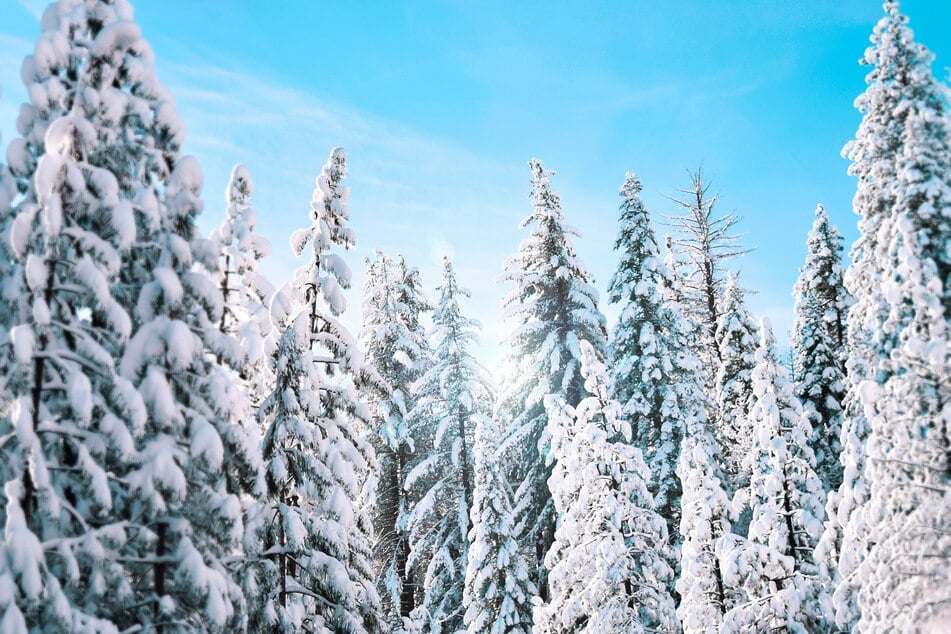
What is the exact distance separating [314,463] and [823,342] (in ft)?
59.6

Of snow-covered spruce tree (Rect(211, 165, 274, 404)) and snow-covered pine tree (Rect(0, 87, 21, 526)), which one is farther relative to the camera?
snow-covered spruce tree (Rect(211, 165, 274, 404))

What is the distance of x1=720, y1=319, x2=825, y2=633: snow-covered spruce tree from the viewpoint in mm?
12523

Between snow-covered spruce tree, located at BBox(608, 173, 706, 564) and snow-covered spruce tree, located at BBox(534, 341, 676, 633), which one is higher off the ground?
snow-covered spruce tree, located at BBox(608, 173, 706, 564)

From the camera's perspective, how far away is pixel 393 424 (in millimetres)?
25312

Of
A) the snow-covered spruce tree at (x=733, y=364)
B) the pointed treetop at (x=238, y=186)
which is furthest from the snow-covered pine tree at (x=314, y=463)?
the snow-covered spruce tree at (x=733, y=364)

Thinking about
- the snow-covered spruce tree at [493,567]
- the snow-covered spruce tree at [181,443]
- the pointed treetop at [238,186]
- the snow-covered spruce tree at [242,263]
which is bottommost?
the snow-covered spruce tree at [493,567]

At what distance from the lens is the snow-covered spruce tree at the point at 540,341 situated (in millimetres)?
22547

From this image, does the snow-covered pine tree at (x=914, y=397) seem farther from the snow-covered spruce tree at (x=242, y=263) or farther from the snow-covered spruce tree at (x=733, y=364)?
the snow-covered spruce tree at (x=733, y=364)

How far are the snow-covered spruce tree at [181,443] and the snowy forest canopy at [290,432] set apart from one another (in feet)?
0.12

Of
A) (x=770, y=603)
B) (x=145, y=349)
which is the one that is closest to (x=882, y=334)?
(x=770, y=603)

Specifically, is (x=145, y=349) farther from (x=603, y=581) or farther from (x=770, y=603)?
(x=770, y=603)

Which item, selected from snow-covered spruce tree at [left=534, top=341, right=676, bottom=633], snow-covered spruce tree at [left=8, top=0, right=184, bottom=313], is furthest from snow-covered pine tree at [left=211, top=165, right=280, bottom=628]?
snow-covered spruce tree at [left=534, top=341, right=676, bottom=633]

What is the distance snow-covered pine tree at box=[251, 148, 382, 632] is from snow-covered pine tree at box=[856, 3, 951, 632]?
8.60 meters

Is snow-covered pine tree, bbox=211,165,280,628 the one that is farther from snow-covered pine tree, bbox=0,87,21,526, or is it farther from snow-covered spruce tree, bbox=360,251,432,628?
snow-covered spruce tree, bbox=360,251,432,628
